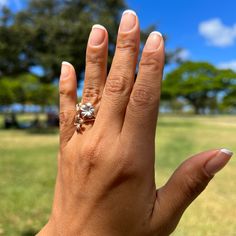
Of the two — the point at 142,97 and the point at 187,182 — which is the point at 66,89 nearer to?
the point at 142,97

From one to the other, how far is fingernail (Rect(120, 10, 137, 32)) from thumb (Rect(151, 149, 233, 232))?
0.65m

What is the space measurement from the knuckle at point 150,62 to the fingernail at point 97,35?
26 cm

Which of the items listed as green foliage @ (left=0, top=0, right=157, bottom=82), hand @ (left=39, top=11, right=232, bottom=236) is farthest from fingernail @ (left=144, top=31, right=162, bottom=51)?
green foliage @ (left=0, top=0, right=157, bottom=82)

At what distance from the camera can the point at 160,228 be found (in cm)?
166

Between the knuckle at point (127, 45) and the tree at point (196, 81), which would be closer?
the knuckle at point (127, 45)

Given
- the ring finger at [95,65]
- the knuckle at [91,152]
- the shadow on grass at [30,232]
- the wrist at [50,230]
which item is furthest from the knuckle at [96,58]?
the shadow on grass at [30,232]

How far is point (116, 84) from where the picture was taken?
1650mm

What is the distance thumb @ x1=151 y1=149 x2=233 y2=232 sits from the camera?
1.59 meters

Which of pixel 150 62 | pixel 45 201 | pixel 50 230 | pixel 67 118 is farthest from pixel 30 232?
pixel 150 62

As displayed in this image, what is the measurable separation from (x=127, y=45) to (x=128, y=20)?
0.11m

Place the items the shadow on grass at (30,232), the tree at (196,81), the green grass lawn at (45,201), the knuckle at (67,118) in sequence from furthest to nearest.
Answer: the tree at (196,81), the green grass lawn at (45,201), the shadow on grass at (30,232), the knuckle at (67,118)

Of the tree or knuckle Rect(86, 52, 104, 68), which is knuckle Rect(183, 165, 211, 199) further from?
the tree

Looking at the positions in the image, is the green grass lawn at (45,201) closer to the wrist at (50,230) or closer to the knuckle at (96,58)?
the wrist at (50,230)

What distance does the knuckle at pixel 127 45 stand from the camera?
1.64 meters
